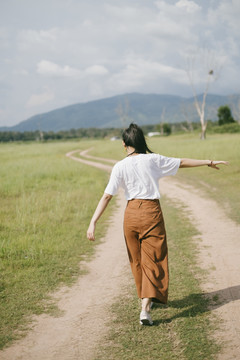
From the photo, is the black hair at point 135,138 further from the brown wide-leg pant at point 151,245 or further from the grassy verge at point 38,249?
the grassy verge at point 38,249

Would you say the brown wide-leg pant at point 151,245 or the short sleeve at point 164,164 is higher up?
the short sleeve at point 164,164

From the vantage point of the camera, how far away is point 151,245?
378 cm

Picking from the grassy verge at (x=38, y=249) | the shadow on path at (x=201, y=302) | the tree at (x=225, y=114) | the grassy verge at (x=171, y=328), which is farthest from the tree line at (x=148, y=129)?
the shadow on path at (x=201, y=302)

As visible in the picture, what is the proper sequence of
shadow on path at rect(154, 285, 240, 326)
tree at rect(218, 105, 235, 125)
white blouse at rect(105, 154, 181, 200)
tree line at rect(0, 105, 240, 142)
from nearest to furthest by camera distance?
white blouse at rect(105, 154, 181, 200), shadow on path at rect(154, 285, 240, 326), tree line at rect(0, 105, 240, 142), tree at rect(218, 105, 235, 125)

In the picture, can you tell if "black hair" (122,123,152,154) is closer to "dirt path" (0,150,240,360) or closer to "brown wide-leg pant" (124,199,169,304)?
"brown wide-leg pant" (124,199,169,304)

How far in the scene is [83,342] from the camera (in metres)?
3.46

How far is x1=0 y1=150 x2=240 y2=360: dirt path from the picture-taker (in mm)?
3348

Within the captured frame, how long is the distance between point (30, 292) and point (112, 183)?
225 cm

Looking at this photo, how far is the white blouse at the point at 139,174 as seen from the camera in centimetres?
370

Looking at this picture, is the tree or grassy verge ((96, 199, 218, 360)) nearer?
grassy verge ((96, 199, 218, 360))

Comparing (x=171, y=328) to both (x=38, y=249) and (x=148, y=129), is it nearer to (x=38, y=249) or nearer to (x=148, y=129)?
(x=38, y=249)

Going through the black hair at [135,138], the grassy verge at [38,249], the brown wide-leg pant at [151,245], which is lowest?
the grassy verge at [38,249]

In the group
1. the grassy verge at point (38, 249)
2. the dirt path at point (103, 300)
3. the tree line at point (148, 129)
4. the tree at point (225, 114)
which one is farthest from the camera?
the tree at point (225, 114)

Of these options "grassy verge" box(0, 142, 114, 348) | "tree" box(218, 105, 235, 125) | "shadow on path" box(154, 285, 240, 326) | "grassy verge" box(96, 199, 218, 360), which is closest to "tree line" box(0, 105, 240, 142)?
"tree" box(218, 105, 235, 125)
